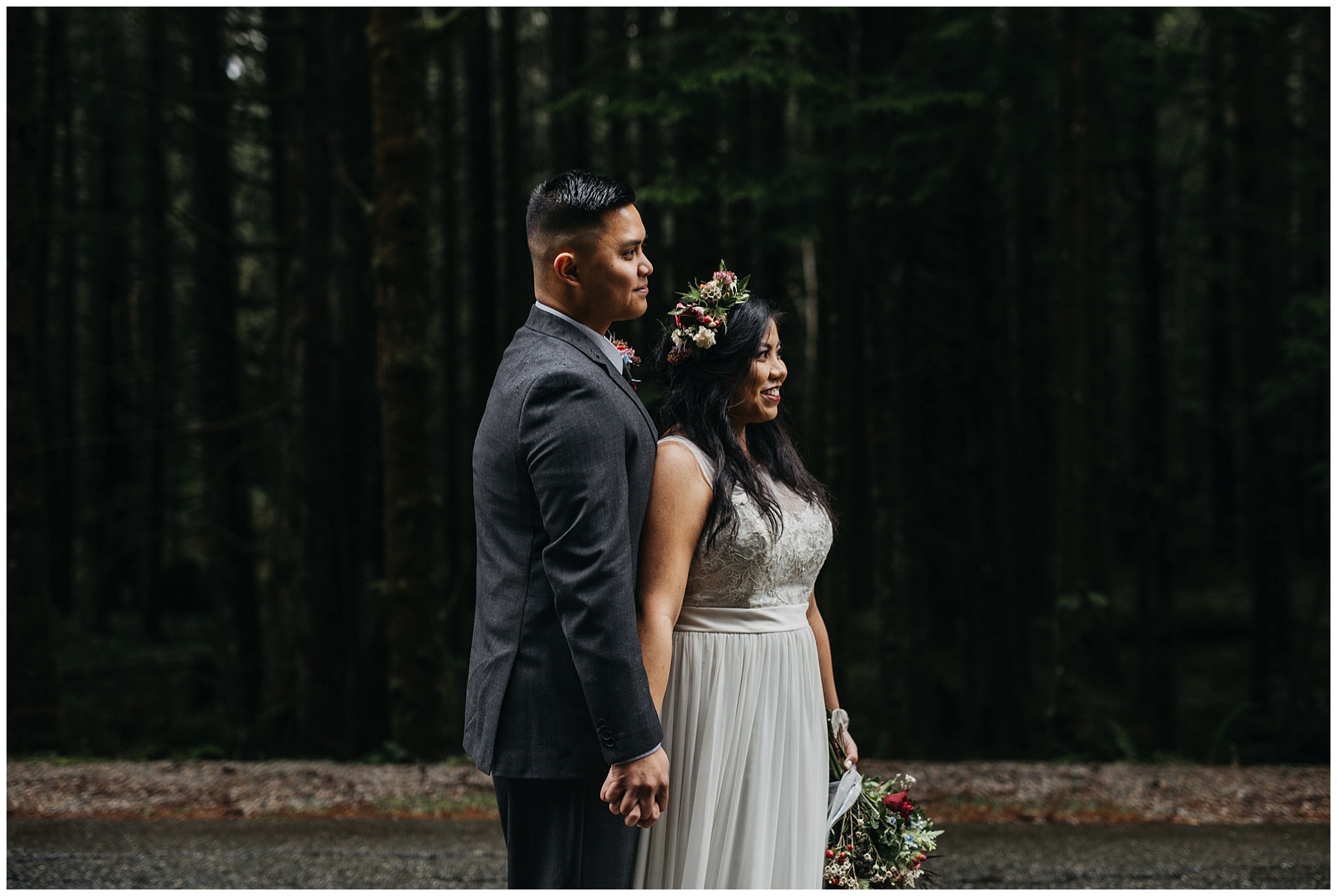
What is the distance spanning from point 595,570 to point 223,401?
12087 millimetres

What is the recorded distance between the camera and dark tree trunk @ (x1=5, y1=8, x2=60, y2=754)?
8.86 m

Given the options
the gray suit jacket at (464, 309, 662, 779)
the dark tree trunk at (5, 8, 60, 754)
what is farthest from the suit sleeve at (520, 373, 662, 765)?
the dark tree trunk at (5, 8, 60, 754)

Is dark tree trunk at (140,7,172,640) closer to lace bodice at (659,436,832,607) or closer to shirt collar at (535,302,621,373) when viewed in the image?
shirt collar at (535,302,621,373)

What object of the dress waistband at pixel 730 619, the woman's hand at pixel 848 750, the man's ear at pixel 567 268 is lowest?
the woman's hand at pixel 848 750

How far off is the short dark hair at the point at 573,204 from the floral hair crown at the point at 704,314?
1.31ft

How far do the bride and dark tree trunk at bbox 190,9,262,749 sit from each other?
10.6 m

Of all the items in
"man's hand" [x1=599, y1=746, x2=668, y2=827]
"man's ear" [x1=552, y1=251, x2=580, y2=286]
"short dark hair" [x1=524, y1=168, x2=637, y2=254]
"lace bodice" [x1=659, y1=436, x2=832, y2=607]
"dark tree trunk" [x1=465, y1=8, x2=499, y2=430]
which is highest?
"dark tree trunk" [x1=465, y1=8, x2=499, y2=430]

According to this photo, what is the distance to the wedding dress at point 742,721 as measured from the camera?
113 inches

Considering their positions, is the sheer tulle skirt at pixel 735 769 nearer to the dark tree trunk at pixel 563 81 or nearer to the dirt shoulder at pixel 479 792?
the dirt shoulder at pixel 479 792

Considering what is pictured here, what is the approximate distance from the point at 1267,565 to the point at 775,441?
10362 millimetres

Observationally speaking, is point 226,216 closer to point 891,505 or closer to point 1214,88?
point 891,505

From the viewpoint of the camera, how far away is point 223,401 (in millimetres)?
13172

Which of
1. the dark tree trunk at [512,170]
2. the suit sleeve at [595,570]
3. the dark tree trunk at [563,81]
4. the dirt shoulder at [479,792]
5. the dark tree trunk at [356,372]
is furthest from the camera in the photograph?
the dark tree trunk at [563,81]

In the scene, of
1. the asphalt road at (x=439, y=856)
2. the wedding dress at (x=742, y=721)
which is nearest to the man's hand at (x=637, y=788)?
Result: the wedding dress at (x=742, y=721)
